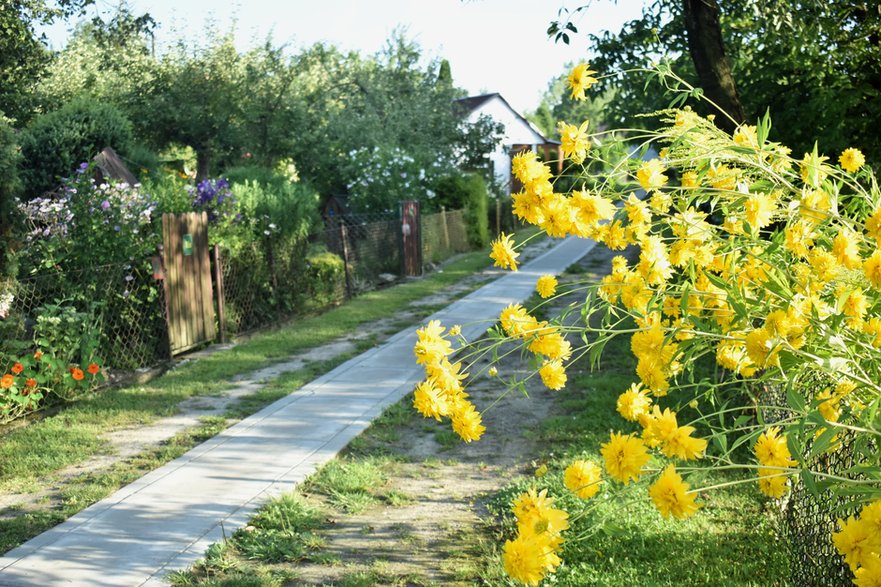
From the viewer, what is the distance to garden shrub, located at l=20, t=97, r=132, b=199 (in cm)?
1597

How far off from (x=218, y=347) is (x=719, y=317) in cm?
790

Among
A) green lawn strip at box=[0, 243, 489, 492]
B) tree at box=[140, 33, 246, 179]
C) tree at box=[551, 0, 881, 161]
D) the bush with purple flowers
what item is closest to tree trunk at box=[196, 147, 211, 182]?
tree at box=[140, 33, 246, 179]

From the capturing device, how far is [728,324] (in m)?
2.66

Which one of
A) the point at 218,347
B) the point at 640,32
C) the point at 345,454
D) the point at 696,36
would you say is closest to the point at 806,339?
the point at 345,454

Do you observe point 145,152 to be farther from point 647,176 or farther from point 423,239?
point 647,176

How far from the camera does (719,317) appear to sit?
281 centimetres

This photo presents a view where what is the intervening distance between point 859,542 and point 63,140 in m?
16.8

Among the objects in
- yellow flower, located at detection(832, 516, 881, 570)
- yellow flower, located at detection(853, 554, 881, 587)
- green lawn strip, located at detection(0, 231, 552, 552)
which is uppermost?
yellow flower, located at detection(832, 516, 881, 570)

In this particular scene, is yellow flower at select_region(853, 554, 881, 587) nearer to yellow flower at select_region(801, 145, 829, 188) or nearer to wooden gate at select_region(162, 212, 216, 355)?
yellow flower at select_region(801, 145, 829, 188)

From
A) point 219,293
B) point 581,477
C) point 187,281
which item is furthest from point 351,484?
point 219,293

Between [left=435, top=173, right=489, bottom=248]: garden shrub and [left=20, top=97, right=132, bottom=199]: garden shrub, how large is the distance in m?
8.60

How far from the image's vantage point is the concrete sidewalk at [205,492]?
163 inches

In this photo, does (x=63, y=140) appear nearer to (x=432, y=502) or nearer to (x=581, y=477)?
(x=432, y=502)

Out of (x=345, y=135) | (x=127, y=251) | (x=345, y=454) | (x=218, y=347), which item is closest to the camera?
(x=345, y=454)
